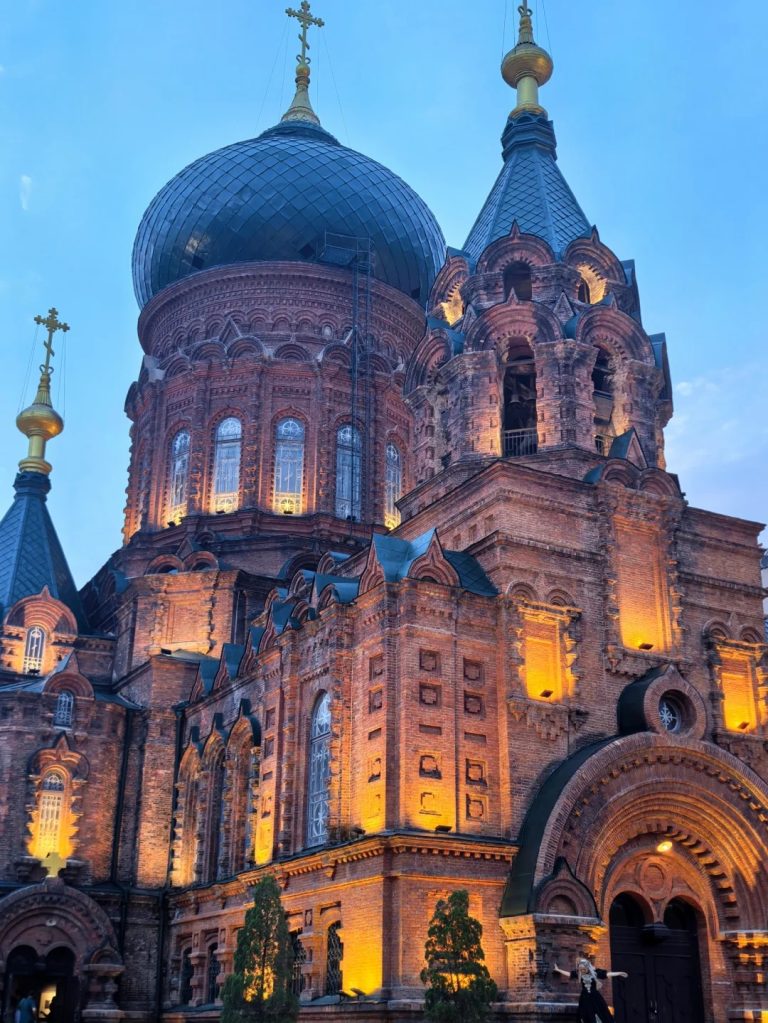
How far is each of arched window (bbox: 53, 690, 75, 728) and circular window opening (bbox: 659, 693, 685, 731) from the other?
38.0ft

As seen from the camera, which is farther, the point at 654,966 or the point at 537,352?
the point at 537,352

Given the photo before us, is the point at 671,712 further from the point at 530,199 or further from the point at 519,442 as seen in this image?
the point at 530,199

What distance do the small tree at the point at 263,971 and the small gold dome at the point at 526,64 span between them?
17.7 meters

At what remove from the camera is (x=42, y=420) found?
103 feet

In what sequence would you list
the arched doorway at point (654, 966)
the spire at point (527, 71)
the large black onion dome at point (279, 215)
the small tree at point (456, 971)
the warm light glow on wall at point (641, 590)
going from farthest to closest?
the large black onion dome at point (279, 215), the spire at point (527, 71), the warm light glow on wall at point (641, 590), the arched doorway at point (654, 966), the small tree at point (456, 971)

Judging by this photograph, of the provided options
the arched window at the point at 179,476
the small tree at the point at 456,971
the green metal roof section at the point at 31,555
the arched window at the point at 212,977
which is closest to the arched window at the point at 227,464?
the arched window at the point at 179,476

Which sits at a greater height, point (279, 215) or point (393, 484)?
point (279, 215)

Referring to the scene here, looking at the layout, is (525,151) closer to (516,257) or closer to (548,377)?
(516,257)

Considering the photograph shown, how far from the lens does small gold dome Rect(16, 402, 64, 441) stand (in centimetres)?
3142

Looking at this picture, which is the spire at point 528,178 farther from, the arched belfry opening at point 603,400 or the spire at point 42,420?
the spire at point 42,420

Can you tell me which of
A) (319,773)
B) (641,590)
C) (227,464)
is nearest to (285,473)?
(227,464)

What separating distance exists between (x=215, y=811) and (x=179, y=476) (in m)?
9.46

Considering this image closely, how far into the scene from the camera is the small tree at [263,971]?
16.2 metres

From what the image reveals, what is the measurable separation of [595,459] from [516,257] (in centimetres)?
445
